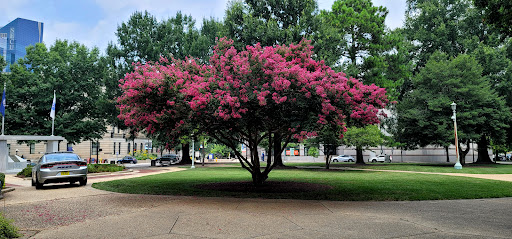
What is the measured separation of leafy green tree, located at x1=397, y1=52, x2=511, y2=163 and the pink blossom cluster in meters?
25.2

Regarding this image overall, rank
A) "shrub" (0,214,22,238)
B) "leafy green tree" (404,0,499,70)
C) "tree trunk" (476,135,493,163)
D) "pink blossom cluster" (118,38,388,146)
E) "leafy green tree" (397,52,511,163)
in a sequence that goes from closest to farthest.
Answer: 1. "shrub" (0,214,22,238)
2. "pink blossom cluster" (118,38,388,146)
3. "leafy green tree" (397,52,511,163)
4. "tree trunk" (476,135,493,163)
5. "leafy green tree" (404,0,499,70)

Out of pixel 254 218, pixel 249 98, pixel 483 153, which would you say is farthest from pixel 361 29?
pixel 254 218

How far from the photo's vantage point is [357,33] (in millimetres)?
33500

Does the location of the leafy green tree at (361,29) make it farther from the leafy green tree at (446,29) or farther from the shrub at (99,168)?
the shrub at (99,168)

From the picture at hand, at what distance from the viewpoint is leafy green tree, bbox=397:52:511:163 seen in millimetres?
31942

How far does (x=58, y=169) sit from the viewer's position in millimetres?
14289

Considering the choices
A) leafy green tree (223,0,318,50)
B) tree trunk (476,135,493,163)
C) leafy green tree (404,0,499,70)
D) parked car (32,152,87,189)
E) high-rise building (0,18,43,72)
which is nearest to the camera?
parked car (32,152,87,189)

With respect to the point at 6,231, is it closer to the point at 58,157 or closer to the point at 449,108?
the point at 58,157

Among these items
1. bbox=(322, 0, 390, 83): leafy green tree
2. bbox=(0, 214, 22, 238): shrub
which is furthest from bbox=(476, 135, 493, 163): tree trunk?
bbox=(0, 214, 22, 238): shrub

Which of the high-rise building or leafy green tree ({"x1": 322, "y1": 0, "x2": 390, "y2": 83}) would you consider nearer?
leafy green tree ({"x1": 322, "y1": 0, "x2": 390, "y2": 83})

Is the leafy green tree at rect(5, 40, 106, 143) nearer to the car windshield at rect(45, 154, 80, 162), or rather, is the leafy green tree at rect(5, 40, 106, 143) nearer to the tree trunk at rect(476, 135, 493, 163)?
the car windshield at rect(45, 154, 80, 162)

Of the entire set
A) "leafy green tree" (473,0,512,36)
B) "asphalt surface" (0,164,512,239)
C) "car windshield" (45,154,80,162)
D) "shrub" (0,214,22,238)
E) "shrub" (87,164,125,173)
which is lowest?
→ "shrub" (87,164,125,173)

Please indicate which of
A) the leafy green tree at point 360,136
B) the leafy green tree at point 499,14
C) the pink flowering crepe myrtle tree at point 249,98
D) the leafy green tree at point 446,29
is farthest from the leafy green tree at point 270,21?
the leafy green tree at point 446,29

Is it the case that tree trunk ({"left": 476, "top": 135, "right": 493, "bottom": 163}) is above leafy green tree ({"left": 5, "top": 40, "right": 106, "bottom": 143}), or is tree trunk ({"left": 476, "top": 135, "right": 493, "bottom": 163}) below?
below
